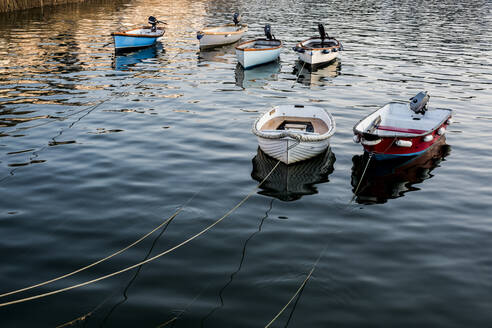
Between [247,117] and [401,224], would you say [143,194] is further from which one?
[247,117]

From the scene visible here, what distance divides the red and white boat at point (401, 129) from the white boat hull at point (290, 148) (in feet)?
4.86

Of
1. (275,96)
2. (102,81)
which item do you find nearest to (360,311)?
(275,96)

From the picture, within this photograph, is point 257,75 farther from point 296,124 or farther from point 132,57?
point 296,124

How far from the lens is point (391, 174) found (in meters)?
15.3

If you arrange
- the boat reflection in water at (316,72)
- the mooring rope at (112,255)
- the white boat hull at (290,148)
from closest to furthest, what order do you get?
the mooring rope at (112,255) < the white boat hull at (290,148) < the boat reflection in water at (316,72)

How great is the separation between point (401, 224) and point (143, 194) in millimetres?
7380

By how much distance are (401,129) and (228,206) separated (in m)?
7.87

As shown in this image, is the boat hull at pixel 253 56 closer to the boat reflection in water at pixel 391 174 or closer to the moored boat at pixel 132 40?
the moored boat at pixel 132 40

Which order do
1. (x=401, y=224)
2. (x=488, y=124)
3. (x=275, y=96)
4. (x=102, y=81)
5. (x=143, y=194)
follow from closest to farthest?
(x=401, y=224), (x=143, y=194), (x=488, y=124), (x=275, y=96), (x=102, y=81)

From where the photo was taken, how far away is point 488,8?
215 feet

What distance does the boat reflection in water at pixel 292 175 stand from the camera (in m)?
13.8

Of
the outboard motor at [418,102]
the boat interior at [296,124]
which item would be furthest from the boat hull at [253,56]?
the outboard motor at [418,102]

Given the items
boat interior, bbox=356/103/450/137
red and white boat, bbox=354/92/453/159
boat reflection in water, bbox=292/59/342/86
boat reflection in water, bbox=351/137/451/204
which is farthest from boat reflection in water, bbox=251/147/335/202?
boat reflection in water, bbox=292/59/342/86

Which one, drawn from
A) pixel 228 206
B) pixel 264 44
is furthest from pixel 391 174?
pixel 264 44
